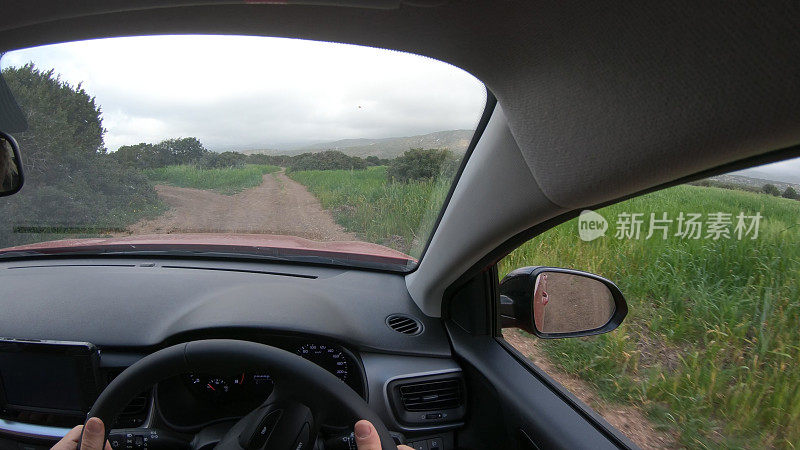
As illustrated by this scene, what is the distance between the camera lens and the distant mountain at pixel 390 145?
215 cm

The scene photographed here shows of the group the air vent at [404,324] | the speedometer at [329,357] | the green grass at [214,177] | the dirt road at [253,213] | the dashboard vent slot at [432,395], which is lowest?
the dashboard vent slot at [432,395]

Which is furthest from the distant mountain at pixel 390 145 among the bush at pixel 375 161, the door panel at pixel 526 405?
the door panel at pixel 526 405

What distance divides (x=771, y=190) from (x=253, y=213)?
2.93 metres

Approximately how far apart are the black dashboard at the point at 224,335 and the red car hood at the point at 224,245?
277 millimetres

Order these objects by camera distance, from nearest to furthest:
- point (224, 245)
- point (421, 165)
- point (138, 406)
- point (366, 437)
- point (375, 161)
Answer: point (366, 437), point (138, 406), point (421, 165), point (375, 161), point (224, 245)

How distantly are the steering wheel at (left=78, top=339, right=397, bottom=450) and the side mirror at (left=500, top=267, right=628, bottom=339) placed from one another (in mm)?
940

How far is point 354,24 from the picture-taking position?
44.1 inches

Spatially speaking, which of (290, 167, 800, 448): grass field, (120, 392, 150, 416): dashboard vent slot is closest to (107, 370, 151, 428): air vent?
(120, 392, 150, 416): dashboard vent slot

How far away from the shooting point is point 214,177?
10.8 ft

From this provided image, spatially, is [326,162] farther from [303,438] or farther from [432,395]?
[303,438]

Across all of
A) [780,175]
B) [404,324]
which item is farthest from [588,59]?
[404,324]

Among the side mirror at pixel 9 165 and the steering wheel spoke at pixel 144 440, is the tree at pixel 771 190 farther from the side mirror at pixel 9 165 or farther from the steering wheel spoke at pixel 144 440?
the side mirror at pixel 9 165

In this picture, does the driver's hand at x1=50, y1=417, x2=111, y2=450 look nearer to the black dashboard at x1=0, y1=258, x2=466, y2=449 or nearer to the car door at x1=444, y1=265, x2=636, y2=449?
the black dashboard at x1=0, y1=258, x2=466, y2=449

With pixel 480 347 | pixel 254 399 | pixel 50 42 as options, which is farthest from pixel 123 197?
pixel 480 347
